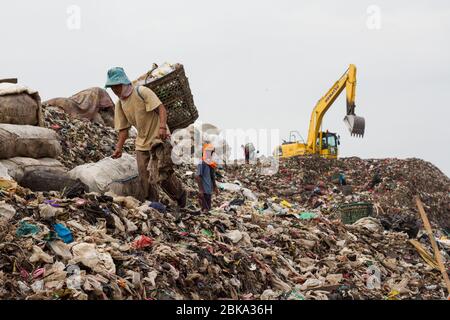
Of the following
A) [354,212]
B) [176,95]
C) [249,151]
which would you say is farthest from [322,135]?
[176,95]

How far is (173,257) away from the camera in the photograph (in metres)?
5.68

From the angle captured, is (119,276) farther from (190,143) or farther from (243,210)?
(190,143)

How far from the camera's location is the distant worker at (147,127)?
23.5ft

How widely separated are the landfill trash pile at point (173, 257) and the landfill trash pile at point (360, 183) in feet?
30.1

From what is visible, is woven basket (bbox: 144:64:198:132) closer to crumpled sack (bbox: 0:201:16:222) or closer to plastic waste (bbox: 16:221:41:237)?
crumpled sack (bbox: 0:201:16:222)

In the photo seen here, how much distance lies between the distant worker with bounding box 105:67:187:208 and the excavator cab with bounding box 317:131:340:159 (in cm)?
1851

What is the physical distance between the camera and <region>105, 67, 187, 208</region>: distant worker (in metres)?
7.16

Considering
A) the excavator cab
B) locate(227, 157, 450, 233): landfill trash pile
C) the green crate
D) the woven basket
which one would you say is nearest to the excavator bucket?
locate(227, 157, 450, 233): landfill trash pile

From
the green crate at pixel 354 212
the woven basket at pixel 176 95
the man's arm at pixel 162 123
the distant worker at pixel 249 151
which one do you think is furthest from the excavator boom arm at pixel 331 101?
the man's arm at pixel 162 123

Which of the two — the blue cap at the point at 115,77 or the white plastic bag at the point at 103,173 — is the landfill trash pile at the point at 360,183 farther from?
the blue cap at the point at 115,77
